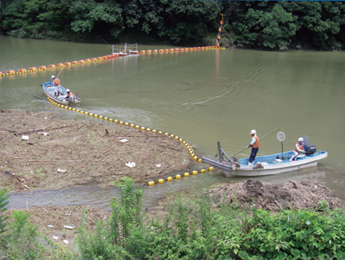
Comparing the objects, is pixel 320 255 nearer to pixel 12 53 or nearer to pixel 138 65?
pixel 138 65

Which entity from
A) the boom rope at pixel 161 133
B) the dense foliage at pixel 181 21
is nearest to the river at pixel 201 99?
the boom rope at pixel 161 133

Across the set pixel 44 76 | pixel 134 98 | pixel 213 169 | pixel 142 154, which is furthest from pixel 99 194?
pixel 44 76

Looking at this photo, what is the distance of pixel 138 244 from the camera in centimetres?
608

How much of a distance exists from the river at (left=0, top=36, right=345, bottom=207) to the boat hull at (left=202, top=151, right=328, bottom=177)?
27 centimetres

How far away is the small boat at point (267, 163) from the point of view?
11.8m

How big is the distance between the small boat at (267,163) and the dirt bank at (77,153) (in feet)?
4.28

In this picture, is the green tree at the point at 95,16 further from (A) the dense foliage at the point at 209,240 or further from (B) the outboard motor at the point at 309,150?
(A) the dense foliage at the point at 209,240

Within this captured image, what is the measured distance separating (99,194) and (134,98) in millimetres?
10735

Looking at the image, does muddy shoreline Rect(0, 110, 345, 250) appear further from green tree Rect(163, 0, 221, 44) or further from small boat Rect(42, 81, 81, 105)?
green tree Rect(163, 0, 221, 44)

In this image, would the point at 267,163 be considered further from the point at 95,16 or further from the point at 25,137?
the point at 95,16

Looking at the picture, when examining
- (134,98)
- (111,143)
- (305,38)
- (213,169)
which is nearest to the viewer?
(213,169)

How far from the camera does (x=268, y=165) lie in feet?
39.5

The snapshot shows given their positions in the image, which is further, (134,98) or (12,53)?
(12,53)

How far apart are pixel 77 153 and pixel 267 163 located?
6571mm
